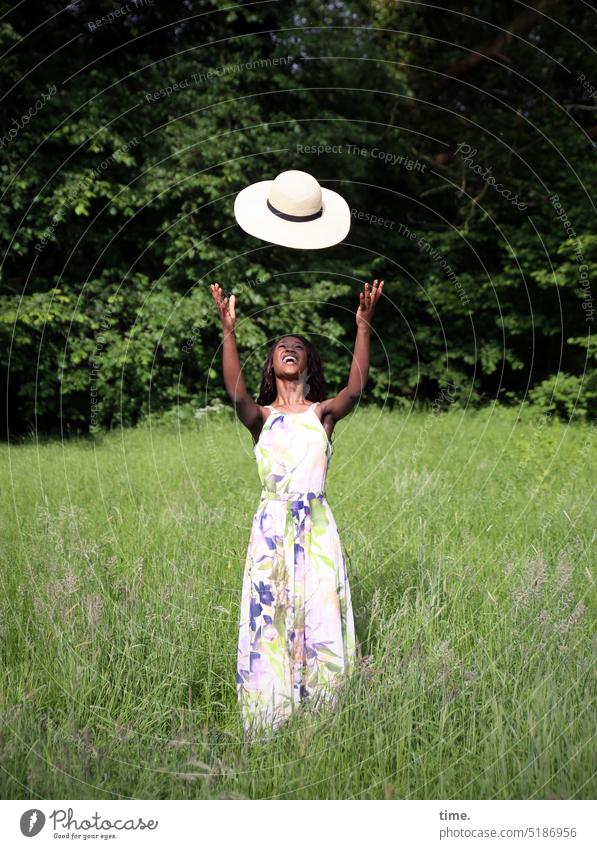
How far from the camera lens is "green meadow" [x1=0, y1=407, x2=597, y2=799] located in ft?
10.7

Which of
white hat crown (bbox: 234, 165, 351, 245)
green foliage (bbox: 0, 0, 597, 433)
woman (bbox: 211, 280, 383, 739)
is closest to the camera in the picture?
woman (bbox: 211, 280, 383, 739)

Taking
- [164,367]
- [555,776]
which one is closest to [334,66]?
[164,367]

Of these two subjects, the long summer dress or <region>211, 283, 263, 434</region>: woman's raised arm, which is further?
the long summer dress

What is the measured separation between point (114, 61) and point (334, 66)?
442 centimetres

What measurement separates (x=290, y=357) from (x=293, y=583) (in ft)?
3.41

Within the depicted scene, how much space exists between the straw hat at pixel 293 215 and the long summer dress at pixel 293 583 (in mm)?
936

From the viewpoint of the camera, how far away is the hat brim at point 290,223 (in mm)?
3877

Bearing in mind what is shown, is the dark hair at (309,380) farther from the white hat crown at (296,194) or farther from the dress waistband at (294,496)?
the white hat crown at (296,194)

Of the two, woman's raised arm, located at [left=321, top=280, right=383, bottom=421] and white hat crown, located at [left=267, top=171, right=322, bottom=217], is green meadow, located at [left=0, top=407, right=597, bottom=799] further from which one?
white hat crown, located at [left=267, top=171, right=322, bottom=217]

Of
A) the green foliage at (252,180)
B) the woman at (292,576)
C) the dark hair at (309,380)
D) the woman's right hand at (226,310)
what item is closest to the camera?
the woman's right hand at (226,310)

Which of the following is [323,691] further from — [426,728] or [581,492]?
[581,492]

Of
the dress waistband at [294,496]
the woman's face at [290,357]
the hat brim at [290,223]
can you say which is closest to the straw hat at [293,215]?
the hat brim at [290,223]

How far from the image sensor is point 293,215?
3.99m

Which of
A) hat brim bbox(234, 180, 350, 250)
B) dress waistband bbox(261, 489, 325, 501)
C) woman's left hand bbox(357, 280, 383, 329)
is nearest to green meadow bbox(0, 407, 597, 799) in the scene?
dress waistband bbox(261, 489, 325, 501)
